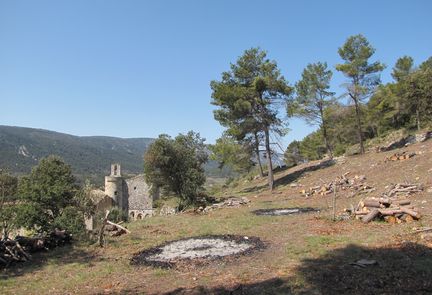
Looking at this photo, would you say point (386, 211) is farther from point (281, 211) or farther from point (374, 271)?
point (281, 211)

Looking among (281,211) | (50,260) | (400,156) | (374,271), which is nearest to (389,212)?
(374,271)

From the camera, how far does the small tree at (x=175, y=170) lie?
2978 cm

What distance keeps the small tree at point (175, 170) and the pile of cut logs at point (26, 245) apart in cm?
1395

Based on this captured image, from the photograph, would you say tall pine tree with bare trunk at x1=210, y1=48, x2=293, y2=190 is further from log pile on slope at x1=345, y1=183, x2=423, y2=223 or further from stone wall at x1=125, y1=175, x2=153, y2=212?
stone wall at x1=125, y1=175, x2=153, y2=212

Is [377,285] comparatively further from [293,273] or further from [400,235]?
[400,235]

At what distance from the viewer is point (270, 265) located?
10336 mm

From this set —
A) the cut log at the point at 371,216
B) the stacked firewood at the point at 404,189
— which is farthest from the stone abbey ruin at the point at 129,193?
the cut log at the point at 371,216

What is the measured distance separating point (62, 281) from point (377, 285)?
819 centimetres

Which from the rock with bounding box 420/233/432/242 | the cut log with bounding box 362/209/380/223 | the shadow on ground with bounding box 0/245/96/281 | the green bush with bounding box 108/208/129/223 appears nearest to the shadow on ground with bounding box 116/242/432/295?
the rock with bounding box 420/233/432/242

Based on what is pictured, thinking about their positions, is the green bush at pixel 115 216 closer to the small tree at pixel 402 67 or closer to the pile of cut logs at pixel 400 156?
the pile of cut logs at pixel 400 156

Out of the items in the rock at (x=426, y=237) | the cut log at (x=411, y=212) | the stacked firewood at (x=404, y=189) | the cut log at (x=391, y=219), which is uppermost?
the stacked firewood at (x=404, y=189)

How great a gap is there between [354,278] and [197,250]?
5804 mm

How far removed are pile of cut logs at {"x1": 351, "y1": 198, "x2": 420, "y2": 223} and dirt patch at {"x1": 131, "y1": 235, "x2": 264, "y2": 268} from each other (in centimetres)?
467

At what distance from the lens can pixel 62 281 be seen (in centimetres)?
1059
